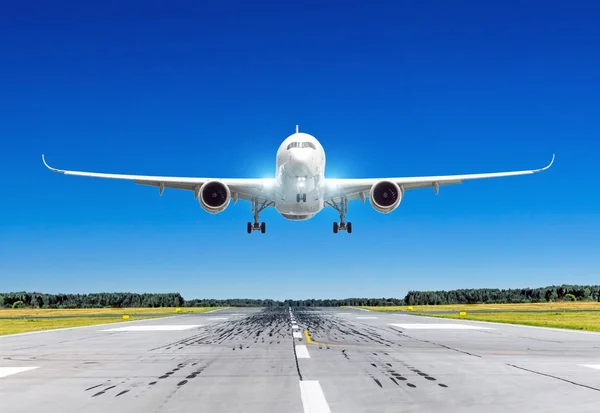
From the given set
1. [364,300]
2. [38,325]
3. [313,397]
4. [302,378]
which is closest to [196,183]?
[38,325]

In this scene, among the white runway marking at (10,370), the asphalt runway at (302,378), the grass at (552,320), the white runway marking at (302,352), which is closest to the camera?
the asphalt runway at (302,378)

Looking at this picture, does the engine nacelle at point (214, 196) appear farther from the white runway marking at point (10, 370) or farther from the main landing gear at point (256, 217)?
the white runway marking at point (10, 370)

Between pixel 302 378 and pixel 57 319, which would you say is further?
pixel 57 319

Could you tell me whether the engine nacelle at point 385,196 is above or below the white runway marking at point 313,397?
above

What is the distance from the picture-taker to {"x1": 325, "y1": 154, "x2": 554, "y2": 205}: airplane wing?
34.6 metres

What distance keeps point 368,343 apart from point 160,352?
666cm

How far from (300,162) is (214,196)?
18.3ft

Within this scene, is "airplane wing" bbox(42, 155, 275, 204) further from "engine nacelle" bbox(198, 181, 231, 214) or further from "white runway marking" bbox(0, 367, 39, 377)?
"white runway marking" bbox(0, 367, 39, 377)

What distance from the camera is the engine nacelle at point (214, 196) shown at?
32094 millimetres

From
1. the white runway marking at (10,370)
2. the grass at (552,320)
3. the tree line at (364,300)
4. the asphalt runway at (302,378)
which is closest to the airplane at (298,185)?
the grass at (552,320)

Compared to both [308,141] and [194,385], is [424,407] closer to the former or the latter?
[194,385]

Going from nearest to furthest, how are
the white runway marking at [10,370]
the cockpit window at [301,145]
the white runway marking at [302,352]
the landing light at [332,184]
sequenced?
the white runway marking at [10,370] → the white runway marking at [302,352] → the cockpit window at [301,145] → the landing light at [332,184]

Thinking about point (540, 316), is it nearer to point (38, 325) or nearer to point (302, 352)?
point (38, 325)

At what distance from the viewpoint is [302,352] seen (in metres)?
16.5
